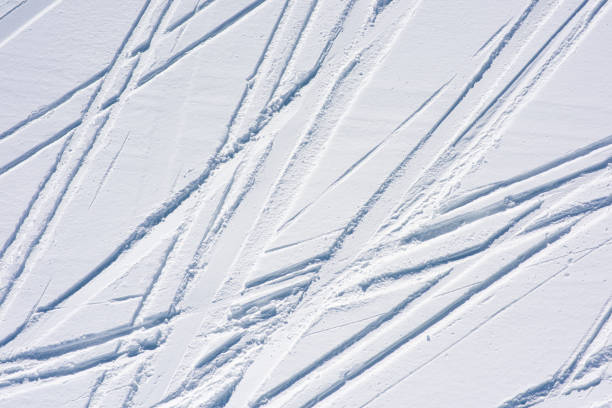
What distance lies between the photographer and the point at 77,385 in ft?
7.45

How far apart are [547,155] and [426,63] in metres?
0.88

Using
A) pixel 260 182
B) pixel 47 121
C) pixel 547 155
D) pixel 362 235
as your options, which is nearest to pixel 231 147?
pixel 260 182

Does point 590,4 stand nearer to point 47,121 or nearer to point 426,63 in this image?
point 426,63

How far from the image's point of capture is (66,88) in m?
2.42

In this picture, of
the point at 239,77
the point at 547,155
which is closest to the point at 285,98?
the point at 239,77

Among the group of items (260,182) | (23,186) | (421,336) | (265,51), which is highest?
(265,51)

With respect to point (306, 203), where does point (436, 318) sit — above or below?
below

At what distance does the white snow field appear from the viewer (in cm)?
228

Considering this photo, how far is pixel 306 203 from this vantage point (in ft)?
7.68

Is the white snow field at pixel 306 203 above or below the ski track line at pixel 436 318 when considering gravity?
above

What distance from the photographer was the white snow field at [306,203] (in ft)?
7.48

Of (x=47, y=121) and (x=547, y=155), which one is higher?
(x=47, y=121)

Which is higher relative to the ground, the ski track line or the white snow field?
the white snow field

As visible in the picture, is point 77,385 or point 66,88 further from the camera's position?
point 66,88
